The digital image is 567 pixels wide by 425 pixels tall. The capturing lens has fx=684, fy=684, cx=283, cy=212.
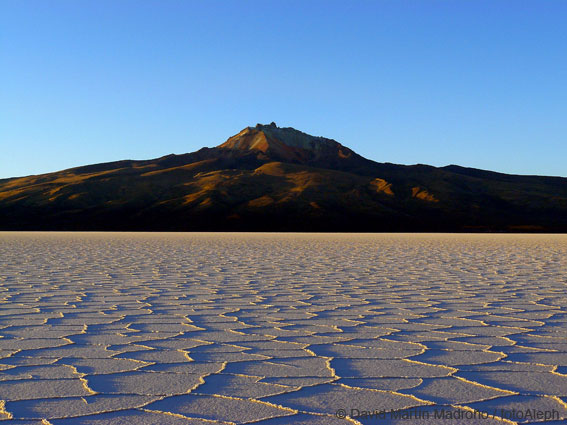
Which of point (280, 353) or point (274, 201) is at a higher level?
point (274, 201)

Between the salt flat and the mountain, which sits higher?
the mountain

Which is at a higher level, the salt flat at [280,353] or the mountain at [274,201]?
the mountain at [274,201]

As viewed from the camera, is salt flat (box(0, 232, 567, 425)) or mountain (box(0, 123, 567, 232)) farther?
mountain (box(0, 123, 567, 232))

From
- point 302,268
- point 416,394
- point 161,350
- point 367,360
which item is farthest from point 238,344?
point 302,268

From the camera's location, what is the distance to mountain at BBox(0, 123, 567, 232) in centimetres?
6694

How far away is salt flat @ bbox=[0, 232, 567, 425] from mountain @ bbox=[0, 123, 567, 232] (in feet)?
182

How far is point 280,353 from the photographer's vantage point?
380 cm

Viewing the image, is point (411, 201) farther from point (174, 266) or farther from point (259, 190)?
point (174, 266)

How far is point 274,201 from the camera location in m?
74.8

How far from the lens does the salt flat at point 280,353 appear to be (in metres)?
2.67

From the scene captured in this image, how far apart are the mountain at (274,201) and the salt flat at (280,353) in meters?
55.5

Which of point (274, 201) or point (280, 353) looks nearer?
point (280, 353)

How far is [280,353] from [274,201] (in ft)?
233

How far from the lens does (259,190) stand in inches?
3159
